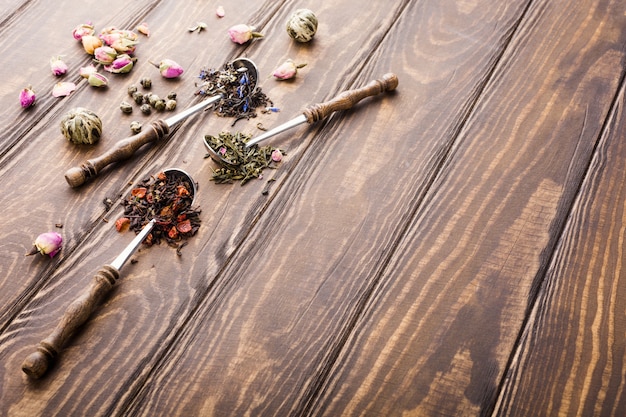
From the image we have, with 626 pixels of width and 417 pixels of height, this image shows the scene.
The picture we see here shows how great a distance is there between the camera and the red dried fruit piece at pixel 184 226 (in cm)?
126

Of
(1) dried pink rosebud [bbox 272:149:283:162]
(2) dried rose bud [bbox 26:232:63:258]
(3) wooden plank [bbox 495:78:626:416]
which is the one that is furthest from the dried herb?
(3) wooden plank [bbox 495:78:626:416]

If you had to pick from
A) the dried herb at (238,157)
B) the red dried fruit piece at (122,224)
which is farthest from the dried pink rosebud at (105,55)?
the red dried fruit piece at (122,224)

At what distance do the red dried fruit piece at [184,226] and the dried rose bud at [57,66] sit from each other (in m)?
0.57

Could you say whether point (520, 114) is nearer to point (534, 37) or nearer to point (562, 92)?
point (562, 92)

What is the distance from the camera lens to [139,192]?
4.33ft

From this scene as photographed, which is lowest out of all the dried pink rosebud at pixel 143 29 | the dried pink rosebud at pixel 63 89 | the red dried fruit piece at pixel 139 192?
the red dried fruit piece at pixel 139 192

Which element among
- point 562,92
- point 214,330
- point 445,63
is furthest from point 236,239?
point 562,92

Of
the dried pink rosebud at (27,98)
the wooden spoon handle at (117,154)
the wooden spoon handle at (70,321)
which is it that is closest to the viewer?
the wooden spoon handle at (70,321)

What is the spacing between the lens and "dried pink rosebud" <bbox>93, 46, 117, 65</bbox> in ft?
Answer: 5.11

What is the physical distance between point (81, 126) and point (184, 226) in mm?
341

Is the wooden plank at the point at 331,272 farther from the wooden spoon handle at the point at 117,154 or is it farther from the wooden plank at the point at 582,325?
the wooden spoon handle at the point at 117,154

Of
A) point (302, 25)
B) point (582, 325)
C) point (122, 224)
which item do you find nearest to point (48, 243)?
point (122, 224)

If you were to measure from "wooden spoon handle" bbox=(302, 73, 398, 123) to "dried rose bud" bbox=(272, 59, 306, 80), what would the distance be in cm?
13

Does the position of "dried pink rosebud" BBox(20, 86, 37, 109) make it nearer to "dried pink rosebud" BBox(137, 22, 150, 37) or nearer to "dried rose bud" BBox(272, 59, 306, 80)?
"dried pink rosebud" BBox(137, 22, 150, 37)
